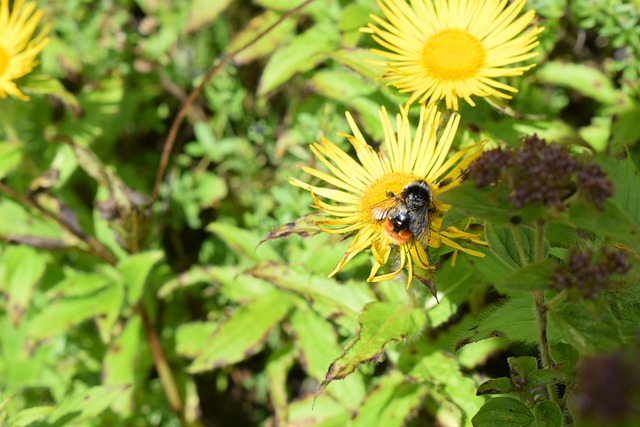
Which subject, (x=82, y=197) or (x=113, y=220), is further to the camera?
(x=82, y=197)

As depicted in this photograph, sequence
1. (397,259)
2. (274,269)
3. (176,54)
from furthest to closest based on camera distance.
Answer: (176,54)
(274,269)
(397,259)

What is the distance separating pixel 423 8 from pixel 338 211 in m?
0.82

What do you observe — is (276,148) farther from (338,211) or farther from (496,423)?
(496,423)

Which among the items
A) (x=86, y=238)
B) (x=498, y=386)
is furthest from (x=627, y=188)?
(x=86, y=238)

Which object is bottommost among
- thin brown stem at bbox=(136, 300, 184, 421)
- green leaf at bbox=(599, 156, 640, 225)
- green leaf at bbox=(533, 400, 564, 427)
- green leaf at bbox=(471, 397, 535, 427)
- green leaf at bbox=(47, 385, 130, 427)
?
thin brown stem at bbox=(136, 300, 184, 421)

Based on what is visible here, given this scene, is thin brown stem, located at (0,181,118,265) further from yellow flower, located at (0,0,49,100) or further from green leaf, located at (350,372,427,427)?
green leaf, located at (350,372,427,427)

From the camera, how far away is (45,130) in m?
3.01

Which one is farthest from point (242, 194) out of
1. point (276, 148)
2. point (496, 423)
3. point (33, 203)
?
point (496, 423)

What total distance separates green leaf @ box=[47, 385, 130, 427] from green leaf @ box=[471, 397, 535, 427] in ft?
3.68

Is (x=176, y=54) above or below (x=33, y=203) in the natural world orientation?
above

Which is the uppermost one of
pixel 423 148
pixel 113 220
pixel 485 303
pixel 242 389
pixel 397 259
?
pixel 423 148

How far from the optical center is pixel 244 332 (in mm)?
2295

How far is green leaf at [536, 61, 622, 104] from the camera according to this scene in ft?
8.42

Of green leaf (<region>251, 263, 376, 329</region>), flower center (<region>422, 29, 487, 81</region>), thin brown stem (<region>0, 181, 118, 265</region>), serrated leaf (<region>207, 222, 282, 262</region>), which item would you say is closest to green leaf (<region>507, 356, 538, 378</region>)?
green leaf (<region>251, 263, 376, 329</region>)
